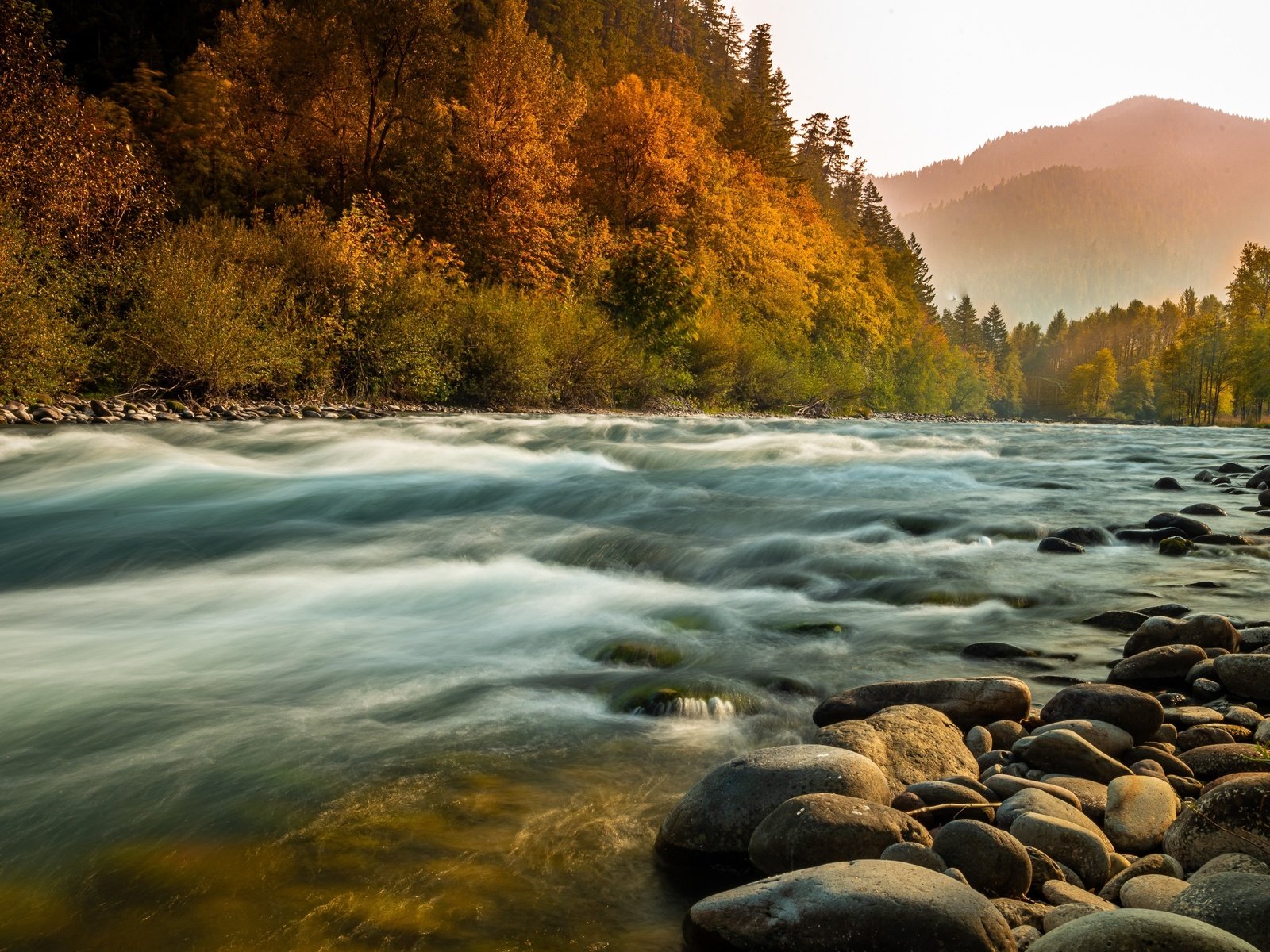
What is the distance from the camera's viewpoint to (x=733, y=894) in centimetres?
286

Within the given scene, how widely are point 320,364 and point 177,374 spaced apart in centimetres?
396

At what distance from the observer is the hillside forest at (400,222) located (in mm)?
19031

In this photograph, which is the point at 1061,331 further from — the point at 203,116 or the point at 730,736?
the point at 730,736

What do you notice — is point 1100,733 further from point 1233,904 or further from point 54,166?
point 54,166

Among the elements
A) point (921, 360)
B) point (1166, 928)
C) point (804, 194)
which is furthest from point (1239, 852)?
point (921, 360)

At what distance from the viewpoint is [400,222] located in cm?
3034

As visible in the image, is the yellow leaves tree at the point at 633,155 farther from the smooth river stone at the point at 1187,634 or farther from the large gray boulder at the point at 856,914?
the large gray boulder at the point at 856,914

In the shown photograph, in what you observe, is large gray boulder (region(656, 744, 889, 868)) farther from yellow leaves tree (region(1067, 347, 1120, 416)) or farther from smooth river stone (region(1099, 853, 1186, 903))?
yellow leaves tree (region(1067, 347, 1120, 416))

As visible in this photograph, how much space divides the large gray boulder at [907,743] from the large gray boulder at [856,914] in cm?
96

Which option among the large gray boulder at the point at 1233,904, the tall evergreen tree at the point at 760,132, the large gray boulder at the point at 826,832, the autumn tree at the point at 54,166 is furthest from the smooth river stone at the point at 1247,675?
the tall evergreen tree at the point at 760,132

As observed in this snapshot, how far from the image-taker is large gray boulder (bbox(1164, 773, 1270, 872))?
2.91 m

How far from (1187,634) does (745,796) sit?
3798 mm

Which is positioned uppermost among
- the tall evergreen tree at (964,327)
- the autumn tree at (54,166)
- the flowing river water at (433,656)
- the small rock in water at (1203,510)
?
the tall evergreen tree at (964,327)

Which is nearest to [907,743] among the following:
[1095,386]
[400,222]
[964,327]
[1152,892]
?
[1152,892]
